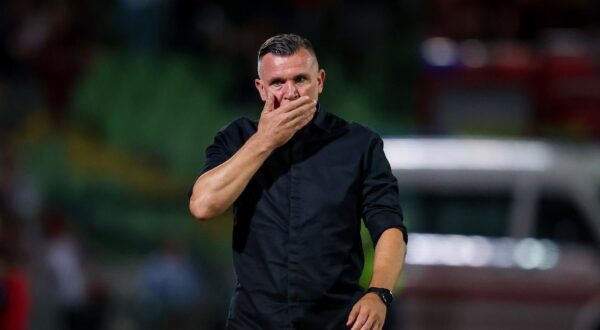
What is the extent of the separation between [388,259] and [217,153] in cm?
64

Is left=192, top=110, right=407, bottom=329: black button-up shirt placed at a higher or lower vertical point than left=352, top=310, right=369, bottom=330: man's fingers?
higher

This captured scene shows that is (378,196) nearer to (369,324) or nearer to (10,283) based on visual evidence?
(369,324)

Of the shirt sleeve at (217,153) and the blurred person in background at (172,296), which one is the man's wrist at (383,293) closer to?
the shirt sleeve at (217,153)

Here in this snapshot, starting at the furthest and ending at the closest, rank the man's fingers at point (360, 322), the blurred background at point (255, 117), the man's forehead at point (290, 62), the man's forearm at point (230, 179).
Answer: the blurred background at point (255, 117) < the man's forehead at point (290, 62) < the man's forearm at point (230, 179) < the man's fingers at point (360, 322)

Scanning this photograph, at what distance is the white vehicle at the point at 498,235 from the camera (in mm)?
10734

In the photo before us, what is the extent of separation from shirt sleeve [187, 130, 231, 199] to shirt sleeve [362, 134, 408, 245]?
44 cm

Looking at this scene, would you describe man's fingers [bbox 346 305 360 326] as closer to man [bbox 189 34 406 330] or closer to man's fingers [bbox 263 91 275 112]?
man [bbox 189 34 406 330]

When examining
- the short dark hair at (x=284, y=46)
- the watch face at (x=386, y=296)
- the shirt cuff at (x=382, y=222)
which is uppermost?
the short dark hair at (x=284, y=46)

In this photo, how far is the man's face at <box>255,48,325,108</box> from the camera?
4.29m

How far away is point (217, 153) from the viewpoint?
14.5 ft

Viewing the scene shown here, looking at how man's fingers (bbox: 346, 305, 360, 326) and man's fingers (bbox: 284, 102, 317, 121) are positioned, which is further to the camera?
man's fingers (bbox: 284, 102, 317, 121)

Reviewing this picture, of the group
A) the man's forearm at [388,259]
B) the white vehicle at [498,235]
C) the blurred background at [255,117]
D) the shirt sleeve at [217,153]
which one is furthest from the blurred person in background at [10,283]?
the man's forearm at [388,259]

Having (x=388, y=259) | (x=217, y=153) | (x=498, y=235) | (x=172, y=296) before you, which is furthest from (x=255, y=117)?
(x=388, y=259)

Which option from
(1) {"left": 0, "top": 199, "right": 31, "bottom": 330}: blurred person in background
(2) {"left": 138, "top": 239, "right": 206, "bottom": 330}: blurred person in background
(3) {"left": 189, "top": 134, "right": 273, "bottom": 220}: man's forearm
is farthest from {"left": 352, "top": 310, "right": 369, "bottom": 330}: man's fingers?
(2) {"left": 138, "top": 239, "right": 206, "bottom": 330}: blurred person in background
